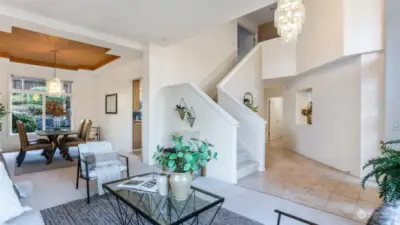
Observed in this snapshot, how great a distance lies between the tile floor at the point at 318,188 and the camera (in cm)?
290

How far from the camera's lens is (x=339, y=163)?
476 centimetres

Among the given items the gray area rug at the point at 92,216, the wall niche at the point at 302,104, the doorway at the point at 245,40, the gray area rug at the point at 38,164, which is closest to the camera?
the gray area rug at the point at 92,216

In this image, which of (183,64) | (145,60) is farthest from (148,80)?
(183,64)

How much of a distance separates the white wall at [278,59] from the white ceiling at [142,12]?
308 cm

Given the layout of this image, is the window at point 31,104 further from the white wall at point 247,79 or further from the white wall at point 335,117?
the white wall at point 335,117

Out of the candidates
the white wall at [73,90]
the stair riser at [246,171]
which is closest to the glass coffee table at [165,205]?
the stair riser at [246,171]

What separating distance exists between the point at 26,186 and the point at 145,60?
11.5 feet

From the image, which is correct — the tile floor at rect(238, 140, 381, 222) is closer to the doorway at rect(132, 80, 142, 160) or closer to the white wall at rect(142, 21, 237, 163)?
the white wall at rect(142, 21, 237, 163)

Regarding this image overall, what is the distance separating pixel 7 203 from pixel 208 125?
317 centimetres

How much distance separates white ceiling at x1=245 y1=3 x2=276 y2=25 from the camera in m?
8.43

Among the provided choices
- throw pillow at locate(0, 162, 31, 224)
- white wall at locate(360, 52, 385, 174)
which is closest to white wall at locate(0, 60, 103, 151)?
throw pillow at locate(0, 162, 31, 224)

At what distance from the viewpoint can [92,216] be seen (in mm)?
2594

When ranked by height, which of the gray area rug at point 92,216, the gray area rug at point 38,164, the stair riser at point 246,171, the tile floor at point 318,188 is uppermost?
the stair riser at point 246,171

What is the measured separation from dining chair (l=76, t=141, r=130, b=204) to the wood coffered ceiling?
2.93m
